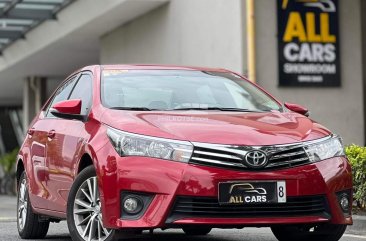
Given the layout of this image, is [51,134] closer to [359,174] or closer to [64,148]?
[64,148]

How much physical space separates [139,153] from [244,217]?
84 centimetres

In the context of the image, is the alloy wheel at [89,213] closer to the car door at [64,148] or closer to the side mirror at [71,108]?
the car door at [64,148]

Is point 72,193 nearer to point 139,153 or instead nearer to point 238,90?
point 139,153

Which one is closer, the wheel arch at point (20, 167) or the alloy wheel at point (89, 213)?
the alloy wheel at point (89, 213)

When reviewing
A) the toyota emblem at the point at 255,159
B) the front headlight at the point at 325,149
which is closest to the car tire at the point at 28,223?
the toyota emblem at the point at 255,159

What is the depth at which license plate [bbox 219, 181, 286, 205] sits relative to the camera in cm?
636

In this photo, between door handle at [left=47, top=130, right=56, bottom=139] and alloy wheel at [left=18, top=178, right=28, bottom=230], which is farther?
alloy wheel at [left=18, top=178, right=28, bottom=230]

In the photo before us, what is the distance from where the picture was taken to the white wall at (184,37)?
54.3ft

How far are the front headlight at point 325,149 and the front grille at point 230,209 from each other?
0.30 m

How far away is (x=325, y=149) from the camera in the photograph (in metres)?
6.75

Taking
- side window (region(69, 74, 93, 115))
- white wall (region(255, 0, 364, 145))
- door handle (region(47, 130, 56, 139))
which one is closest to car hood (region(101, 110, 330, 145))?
side window (region(69, 74, 93, 115))

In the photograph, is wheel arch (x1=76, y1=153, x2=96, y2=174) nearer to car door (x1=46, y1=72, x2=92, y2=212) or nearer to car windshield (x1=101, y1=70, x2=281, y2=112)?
car door (x1=46, y1=72, x2=92, y2=212)

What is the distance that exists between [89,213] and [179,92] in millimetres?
1329

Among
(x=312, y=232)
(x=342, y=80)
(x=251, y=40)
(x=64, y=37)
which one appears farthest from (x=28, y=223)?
(x=64, y=37)
